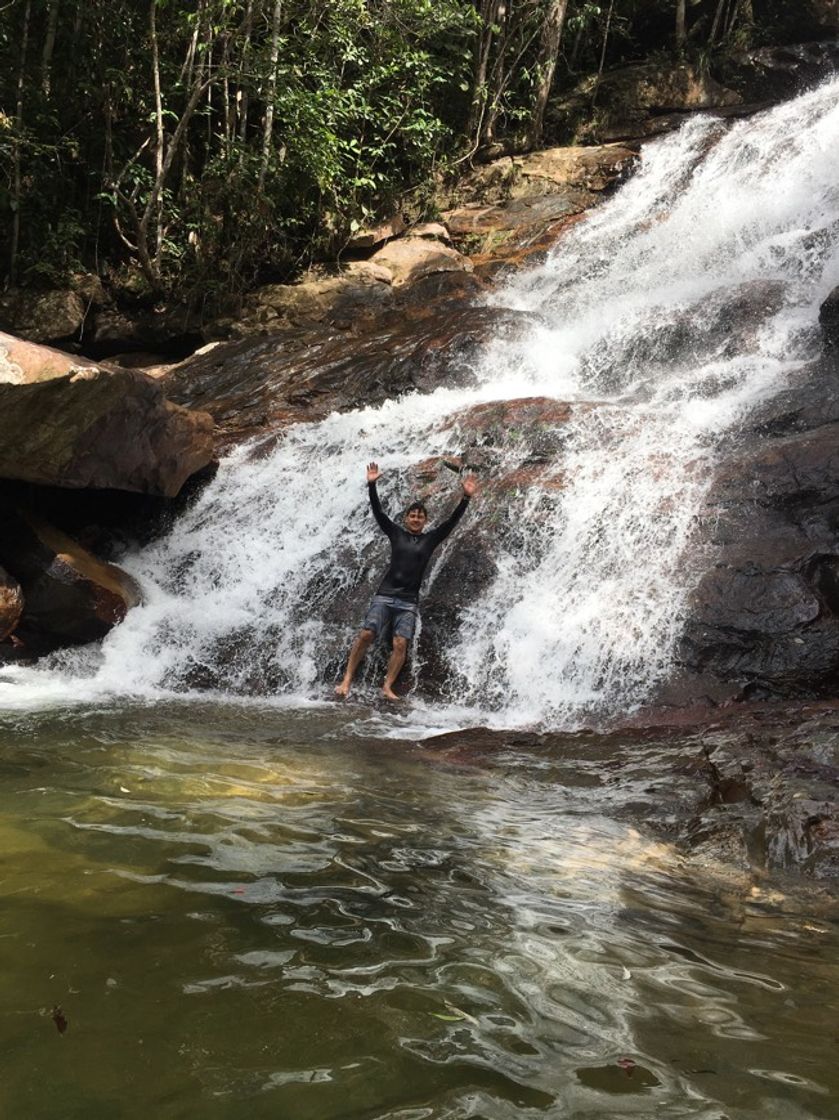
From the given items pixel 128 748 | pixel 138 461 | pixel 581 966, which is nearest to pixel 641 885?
pixel 581 966

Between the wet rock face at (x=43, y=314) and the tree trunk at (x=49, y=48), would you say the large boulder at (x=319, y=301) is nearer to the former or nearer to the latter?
the wet rock face at (x=43, y=314)

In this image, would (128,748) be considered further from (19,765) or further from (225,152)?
(225,152)

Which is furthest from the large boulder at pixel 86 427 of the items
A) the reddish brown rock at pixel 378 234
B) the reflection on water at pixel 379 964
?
the reddish brown rock at pixel 378 234

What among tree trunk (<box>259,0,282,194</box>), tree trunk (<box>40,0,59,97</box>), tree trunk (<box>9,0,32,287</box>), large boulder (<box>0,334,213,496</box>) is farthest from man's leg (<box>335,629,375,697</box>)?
tree trunk (<box>40,0,59,97</box>)

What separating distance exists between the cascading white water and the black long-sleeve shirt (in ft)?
2.38

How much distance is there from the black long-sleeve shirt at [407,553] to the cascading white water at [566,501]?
725 mm

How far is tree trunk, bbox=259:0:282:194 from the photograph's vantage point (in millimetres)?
15633

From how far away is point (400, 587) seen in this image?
8.75 meters

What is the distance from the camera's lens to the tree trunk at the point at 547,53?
872 inches

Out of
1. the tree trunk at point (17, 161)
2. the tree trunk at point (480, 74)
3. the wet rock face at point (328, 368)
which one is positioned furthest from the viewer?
the tree trunk at point (480, 74)

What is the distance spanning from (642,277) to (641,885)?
14.8 meters

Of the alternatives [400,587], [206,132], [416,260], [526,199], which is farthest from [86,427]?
[526,199]

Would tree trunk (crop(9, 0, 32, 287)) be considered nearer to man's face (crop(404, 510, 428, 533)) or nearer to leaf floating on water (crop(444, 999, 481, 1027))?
man's face (crop(404, 510, 428, 533))

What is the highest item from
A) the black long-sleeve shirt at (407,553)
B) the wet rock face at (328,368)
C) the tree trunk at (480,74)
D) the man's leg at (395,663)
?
the tree trunk at (480,74)
